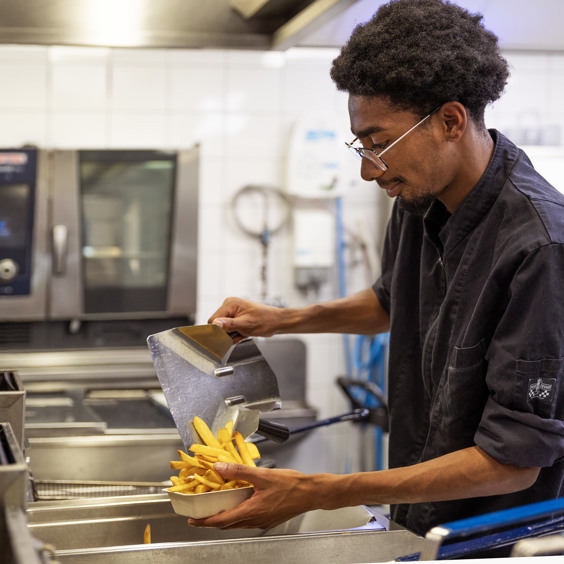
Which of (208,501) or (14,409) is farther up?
(14,409)

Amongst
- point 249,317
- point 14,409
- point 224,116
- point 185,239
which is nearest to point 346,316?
point 249,317

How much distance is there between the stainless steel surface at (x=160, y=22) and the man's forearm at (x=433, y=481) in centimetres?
130

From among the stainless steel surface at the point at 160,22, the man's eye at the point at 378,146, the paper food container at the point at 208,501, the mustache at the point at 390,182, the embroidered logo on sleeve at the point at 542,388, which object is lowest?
the paper food container at the point at 208,501

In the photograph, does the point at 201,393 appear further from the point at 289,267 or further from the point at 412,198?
the point at 289,267

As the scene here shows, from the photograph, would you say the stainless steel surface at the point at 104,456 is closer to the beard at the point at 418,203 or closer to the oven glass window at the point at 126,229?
the oven glass window at the point at 126,229

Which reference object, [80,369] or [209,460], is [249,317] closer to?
[209,460]

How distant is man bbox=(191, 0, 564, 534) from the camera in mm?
1171

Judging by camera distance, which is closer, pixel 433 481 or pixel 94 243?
pixel 433 481

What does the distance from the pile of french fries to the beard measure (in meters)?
0.48

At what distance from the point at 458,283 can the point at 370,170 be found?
237mm

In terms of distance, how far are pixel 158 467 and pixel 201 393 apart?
992 mm

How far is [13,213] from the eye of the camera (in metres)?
3.03

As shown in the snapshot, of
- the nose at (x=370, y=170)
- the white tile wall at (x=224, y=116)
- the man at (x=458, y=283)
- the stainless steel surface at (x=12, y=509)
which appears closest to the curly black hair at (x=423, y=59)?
the man at (x=458, y=283)

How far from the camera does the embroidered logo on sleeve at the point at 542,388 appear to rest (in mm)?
1162
